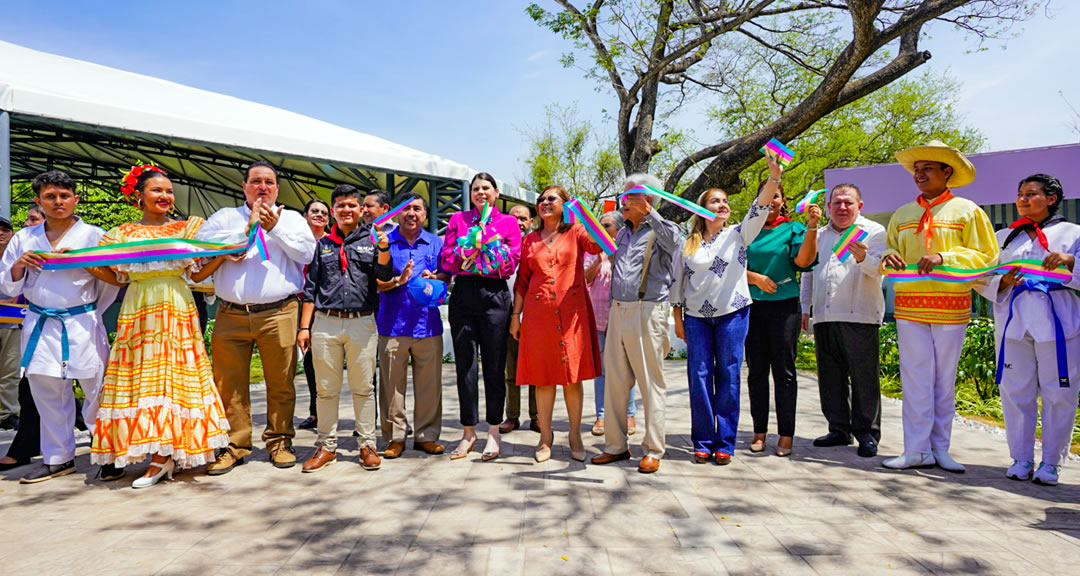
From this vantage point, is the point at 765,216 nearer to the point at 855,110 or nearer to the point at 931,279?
the point at 931,279

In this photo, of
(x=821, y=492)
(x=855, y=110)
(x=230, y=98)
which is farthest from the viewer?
(x=855, y=110)

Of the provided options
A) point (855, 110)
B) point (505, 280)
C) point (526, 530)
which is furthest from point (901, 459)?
point (855, 110)

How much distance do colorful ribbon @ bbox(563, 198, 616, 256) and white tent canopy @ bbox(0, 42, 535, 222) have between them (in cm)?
545

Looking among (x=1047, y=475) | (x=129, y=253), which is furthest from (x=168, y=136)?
(x=1047, y=475)

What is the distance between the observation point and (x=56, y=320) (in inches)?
154

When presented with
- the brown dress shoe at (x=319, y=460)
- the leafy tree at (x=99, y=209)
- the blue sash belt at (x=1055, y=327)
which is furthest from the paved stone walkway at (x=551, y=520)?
the leafy tree at (x=99, y=209)

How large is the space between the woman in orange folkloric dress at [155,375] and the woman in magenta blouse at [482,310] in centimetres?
171

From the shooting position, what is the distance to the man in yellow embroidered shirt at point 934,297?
3.97 meters

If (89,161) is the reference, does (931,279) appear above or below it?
below

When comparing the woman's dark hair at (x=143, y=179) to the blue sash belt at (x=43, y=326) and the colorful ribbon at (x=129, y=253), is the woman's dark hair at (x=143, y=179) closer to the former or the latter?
the colorful ribbon at (x=129, y=253)

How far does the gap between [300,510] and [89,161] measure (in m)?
17.7

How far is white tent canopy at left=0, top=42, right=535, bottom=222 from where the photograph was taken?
254 inches

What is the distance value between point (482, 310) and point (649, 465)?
1.63m

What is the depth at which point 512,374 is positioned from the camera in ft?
17.9
